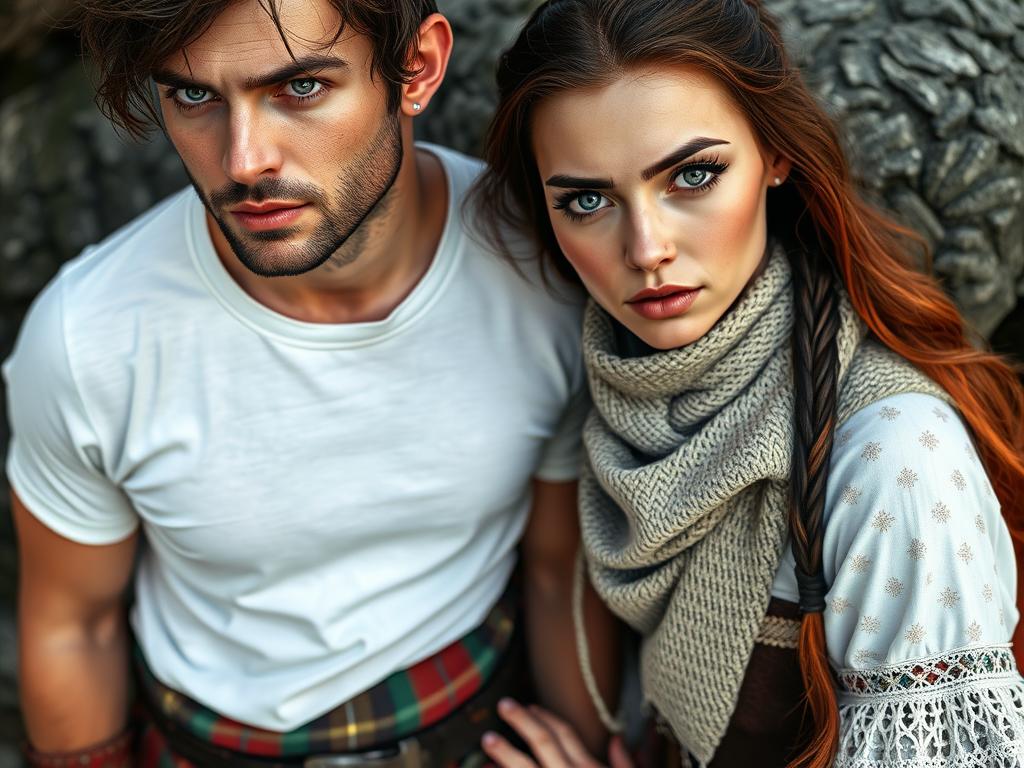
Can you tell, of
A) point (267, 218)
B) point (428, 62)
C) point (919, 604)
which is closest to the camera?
point (919, 604)

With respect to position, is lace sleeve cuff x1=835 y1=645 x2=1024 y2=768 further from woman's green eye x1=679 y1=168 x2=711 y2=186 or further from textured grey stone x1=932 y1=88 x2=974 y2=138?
textured grey stone x1=932 y1=88 x2=974 y2=138

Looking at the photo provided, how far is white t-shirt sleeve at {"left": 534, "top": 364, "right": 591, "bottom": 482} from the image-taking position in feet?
6.32

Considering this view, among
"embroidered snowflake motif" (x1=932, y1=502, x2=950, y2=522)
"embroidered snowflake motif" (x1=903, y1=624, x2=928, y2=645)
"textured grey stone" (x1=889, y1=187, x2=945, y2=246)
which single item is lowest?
"embroidered snowflake motif" (x1=903, y1=624, x2=928, y2=645)

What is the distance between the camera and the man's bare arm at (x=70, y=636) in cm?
190

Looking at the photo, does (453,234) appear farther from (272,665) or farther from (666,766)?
(666,766)

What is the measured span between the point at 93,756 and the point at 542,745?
2.80 feet

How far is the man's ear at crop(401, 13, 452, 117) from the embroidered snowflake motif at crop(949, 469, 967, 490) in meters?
0.97

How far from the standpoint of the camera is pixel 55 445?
178 cm

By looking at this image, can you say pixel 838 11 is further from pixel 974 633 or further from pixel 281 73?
pixel 974 633

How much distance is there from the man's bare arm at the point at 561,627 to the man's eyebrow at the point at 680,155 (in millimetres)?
777

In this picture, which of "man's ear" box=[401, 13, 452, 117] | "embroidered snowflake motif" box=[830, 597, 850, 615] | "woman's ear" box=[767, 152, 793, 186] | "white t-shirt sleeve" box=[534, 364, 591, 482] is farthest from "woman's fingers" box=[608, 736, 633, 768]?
"man's ear" box=[401, 13, 452, 117]

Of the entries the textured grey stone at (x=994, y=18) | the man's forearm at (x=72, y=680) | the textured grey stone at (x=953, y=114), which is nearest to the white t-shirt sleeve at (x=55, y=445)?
the man's forearm at (x=72, y=680)

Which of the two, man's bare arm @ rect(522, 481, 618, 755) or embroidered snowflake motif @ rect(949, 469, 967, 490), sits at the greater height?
embroidered snowflake motif @ rect(949, 469, 967, 490)

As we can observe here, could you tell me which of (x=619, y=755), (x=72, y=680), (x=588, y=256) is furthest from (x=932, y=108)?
(x=72, y=680)
